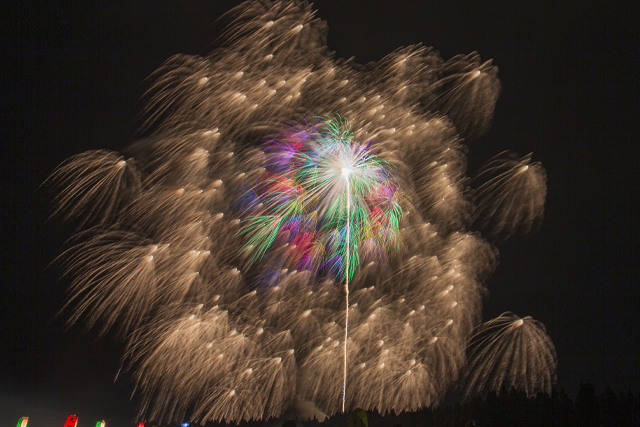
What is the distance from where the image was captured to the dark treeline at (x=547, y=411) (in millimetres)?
12367

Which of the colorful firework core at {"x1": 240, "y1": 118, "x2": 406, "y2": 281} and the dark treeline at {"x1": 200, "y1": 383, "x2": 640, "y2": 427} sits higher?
the colorful firework core at {"x1": 240, "y1": 118, "x2": 406, "y2": 281}

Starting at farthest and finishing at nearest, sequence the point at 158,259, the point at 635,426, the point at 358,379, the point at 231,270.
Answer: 1. the point at 358,379
2. the point at 231,270
3. the point at 158,259
4. the point at 635,426

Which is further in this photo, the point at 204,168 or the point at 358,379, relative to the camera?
the point at 358,379

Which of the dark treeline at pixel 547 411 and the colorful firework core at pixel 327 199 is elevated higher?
the colorful firework core at pixel 327 199

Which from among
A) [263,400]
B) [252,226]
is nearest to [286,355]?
[263,400]

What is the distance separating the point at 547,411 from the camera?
42.5 feet

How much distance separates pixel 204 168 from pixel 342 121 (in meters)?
5.17

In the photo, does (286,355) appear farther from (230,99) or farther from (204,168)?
(230,99)

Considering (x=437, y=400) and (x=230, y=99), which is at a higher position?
(x=230, y=99)

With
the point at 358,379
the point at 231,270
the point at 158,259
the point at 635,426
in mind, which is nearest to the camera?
the point at 635,426

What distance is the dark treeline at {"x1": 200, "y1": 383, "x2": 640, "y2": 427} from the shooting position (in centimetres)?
1237

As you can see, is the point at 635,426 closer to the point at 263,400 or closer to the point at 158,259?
the point at 263,400

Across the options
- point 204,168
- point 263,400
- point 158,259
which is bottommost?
point 263,400

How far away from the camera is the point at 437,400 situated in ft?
66.6
